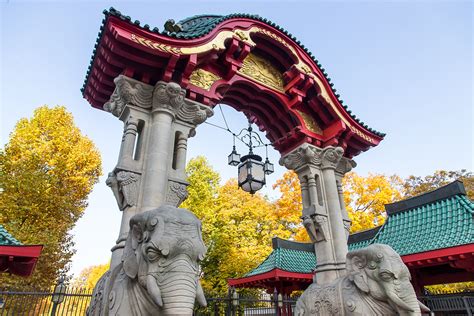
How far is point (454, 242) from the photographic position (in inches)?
305

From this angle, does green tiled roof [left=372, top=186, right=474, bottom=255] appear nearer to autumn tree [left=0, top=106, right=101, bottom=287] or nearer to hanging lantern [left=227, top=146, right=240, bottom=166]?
hanging lantern [left=227, top=146, right=240, bottom=166]

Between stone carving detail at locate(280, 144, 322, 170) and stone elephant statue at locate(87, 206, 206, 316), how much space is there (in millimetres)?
5339

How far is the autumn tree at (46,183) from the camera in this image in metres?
13.5

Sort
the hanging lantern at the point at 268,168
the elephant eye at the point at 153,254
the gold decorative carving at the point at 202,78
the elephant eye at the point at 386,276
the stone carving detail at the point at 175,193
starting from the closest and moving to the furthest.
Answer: the elephant eye at the point at 153,254, the elephant eye at the point at 386,276, the stone carving detail at the point at 175,193, the gold decorative carving at the point at 202,78, the hanging lantern at the point at 268,168

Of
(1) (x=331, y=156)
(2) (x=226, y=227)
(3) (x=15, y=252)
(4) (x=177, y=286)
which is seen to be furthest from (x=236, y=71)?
(2) (x=226, y=227)

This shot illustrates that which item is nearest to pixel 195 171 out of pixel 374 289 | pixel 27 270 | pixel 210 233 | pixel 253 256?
pixel 210 233

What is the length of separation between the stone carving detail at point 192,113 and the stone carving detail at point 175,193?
1322mm

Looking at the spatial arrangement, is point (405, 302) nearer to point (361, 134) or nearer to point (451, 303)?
point (361, 134)

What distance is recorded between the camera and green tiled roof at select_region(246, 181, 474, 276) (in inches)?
A: 329

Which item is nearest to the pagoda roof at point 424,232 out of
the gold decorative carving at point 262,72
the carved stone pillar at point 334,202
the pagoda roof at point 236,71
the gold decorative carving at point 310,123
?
the carved stone pillar at point 334,202

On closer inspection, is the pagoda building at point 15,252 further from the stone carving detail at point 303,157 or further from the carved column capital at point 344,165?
the carved column capital at point 344,165

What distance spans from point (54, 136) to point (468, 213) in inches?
729

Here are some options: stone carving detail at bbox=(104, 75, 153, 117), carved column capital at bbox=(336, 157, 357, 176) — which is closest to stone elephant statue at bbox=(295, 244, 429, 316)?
carved column capital at bbox=(336, 157, 357, 176)

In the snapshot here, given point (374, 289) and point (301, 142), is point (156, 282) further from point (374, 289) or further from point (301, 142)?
point (301, 142)
